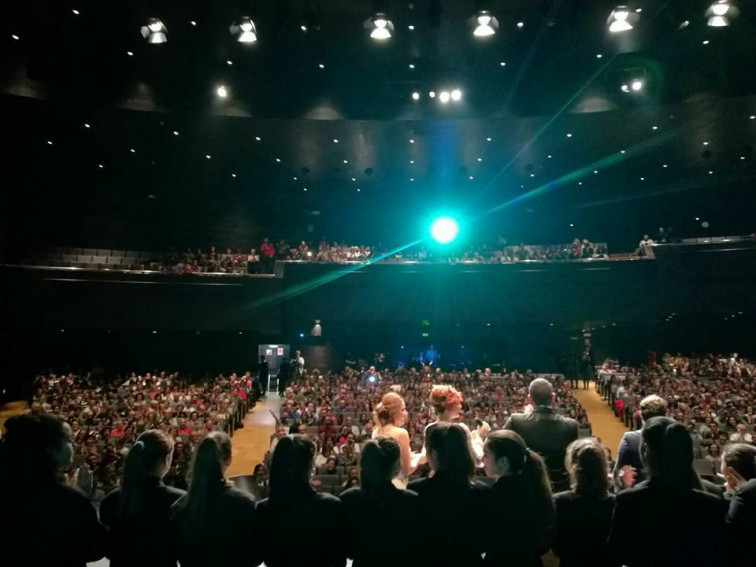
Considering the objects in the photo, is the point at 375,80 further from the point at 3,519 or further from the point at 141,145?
the point at 3,519

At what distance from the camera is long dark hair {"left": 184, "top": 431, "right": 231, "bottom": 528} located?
A: 7.82 ft

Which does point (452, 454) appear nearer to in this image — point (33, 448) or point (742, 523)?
point (742, 523)

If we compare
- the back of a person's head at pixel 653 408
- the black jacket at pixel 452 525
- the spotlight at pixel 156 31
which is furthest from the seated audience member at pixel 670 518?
the spotlight at pixel 156 31

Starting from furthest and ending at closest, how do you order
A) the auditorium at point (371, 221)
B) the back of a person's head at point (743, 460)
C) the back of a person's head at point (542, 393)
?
the auditorium at point (371, 221) < the back of a person's head at point (542, 393) < the back of a person's head at point (743, 460)

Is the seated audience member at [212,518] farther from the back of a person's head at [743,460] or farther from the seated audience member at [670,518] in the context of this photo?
the back of a person's head at [743,460]

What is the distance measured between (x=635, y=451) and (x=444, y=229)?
20409mm

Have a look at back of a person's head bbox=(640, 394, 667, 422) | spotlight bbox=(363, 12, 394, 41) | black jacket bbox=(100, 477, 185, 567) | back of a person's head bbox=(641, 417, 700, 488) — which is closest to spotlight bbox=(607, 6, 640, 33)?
spotlight bbox=(363, 12, 394, 41)

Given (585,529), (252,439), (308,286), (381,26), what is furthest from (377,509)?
(308,286)

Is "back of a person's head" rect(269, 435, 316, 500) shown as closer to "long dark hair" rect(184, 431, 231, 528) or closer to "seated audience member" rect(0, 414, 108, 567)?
"long dark hair" rect(184, 431, 231, 528)

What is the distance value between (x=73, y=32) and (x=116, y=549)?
652 inches

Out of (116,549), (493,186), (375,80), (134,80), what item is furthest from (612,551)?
(493,186)

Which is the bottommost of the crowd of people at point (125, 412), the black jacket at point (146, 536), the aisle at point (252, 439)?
the aisle at point (252, 439)

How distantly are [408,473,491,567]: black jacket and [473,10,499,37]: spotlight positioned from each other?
10366 millimetres

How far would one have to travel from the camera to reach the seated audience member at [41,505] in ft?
7.36
